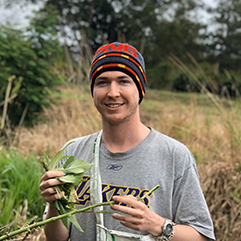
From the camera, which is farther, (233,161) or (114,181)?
(233,161)

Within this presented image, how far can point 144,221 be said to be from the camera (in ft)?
4.15

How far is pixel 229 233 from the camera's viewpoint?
9.95 ft

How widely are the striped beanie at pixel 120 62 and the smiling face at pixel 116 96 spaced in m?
0.03

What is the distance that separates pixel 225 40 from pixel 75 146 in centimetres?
2875

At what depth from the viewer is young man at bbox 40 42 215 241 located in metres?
1.53

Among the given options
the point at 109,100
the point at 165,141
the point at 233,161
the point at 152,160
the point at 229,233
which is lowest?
the point at 229,233

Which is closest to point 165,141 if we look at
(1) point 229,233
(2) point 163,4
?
(1) point 229,233

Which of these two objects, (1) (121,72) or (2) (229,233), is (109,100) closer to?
(1) (121,72)

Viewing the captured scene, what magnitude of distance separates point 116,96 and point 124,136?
275 mm

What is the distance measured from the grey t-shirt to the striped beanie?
389 mm

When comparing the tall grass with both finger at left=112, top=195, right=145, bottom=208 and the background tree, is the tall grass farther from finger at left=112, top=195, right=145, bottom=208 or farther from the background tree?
the background tree

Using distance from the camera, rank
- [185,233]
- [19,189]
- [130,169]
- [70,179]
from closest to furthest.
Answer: [70,179] → [185,233] → [130,169] → [19,189]

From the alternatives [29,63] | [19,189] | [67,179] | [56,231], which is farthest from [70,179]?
[29,63]

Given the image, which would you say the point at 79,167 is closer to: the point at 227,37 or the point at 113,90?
the point at 113,90
